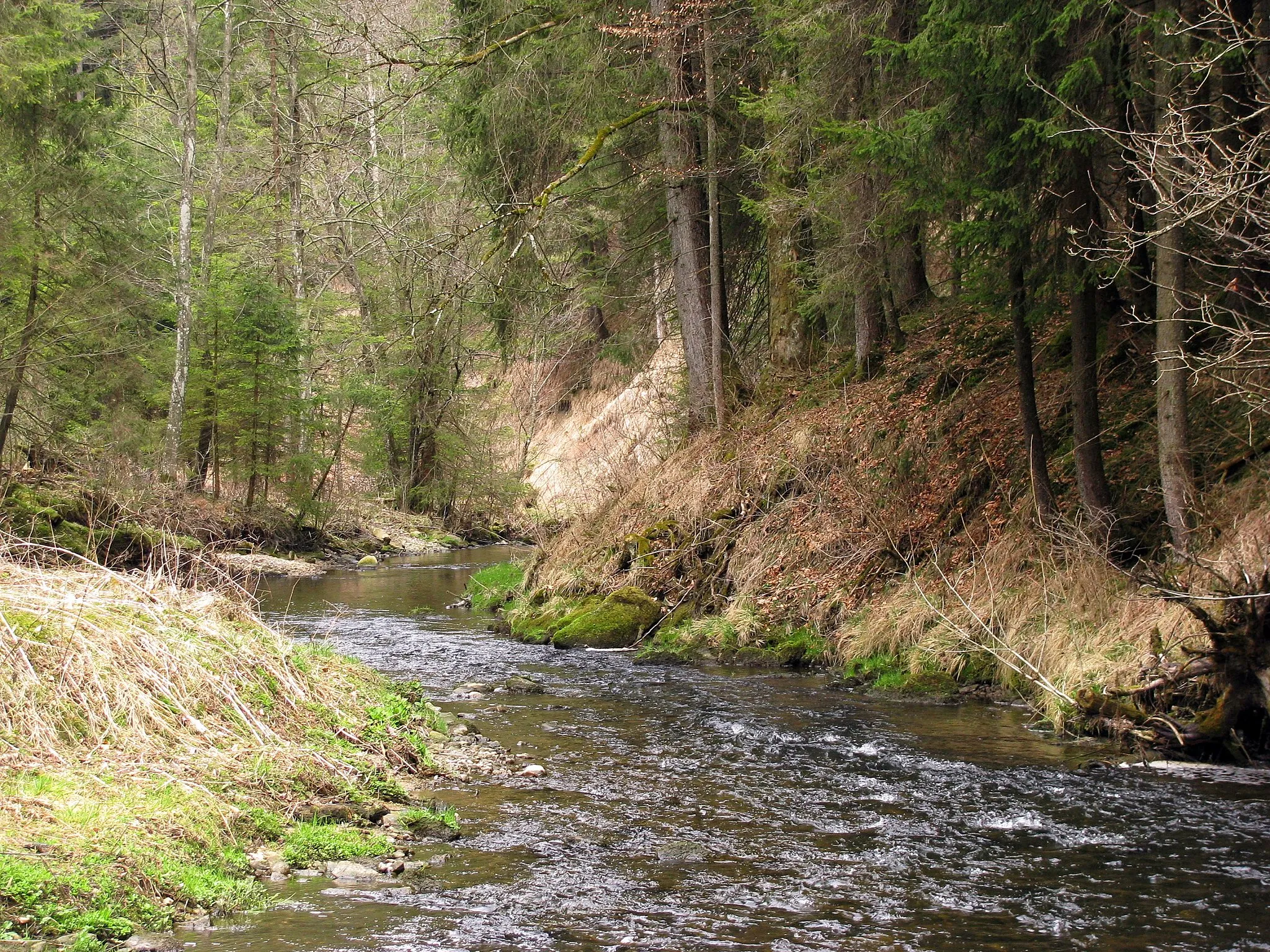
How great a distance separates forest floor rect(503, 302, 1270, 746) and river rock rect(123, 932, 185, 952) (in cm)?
682

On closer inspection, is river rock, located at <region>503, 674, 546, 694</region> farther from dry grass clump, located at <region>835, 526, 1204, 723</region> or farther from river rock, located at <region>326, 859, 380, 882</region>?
river rock, located at <region>326, 859, 380, 882</region>

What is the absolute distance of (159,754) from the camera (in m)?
6.11

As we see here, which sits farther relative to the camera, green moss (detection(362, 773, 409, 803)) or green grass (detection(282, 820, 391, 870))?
green moss (detection(362, 773, 409, 803))

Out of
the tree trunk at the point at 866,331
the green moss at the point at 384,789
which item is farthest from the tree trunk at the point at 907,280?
the green moss at the point at 384,789

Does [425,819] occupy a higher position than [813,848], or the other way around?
[425,819]

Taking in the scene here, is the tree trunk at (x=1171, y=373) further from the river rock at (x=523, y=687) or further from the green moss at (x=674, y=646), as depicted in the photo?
the river rock at (x=523, y=687)

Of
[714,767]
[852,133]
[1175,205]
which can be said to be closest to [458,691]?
[714,767]

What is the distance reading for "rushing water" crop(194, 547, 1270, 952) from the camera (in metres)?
4.98

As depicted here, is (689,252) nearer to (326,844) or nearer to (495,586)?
(495,586)

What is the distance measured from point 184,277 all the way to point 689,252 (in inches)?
544

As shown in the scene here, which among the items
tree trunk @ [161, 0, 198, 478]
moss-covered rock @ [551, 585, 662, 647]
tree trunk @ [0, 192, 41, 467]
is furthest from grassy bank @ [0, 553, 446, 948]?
tree trunk @ [161, 0, 198, 478]

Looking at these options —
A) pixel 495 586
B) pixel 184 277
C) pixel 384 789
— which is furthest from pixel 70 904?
pixel 184 277

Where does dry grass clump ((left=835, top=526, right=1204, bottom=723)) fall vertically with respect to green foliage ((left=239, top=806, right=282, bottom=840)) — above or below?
above

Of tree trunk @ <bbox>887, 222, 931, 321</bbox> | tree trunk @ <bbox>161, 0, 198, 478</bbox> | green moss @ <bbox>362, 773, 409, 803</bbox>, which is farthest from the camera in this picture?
tree trunk @ <bbox>161, 0, 198, 478</bbox>
